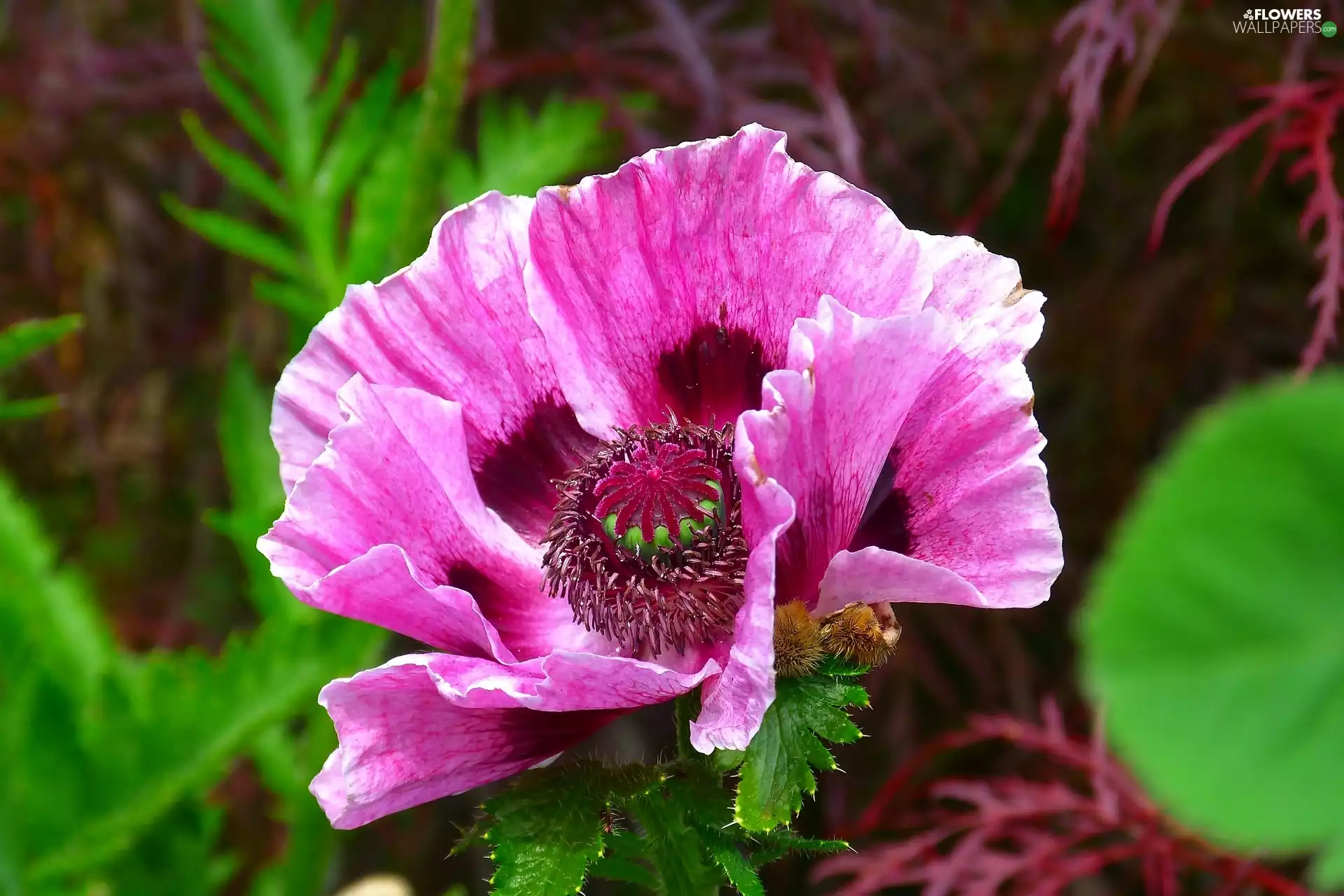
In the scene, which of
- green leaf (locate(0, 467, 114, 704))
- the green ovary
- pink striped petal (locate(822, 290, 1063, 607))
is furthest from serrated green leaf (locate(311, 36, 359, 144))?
pink striped petal (locate(822, 290, 1063, 607))

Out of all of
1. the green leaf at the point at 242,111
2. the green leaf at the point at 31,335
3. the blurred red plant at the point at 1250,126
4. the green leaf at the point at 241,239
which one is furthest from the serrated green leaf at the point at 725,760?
the green leaf at the point at 242,111

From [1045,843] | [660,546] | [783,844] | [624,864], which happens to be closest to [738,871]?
[783,844]

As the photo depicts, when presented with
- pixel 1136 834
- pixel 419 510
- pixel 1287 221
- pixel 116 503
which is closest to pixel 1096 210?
pixel 1287 221

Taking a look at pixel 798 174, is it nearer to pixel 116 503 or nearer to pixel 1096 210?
pixel 1096 210

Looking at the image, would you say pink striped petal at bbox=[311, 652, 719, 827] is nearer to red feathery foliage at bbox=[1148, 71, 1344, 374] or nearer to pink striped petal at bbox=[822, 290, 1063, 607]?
pink striped petal at bbox=[822, 290, 1063, 607]

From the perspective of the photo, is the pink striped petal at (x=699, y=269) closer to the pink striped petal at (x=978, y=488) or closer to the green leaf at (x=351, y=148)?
the pink striped petal at (x=978, y=488)

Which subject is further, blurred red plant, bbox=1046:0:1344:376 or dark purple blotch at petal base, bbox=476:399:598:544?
blurred red plant, bbox=1046:0:1344:376
